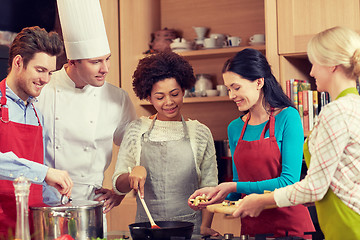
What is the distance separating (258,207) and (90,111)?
971mm

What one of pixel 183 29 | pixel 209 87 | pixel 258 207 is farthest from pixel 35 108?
pixel 183 29

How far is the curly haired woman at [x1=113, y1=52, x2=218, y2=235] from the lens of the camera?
206cm

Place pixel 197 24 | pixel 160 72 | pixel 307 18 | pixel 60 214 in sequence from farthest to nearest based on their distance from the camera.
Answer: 1. pixel 197 24
2. pixel 307 18
3. pixel 160 72
4. pixel 60 214

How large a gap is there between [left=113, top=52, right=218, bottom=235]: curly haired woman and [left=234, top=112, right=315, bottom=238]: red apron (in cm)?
18

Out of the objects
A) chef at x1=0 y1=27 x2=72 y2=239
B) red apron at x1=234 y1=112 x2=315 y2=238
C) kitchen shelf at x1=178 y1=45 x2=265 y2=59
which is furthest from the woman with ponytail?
kitchen shelf at x1=178 y1=45 x2=265 y2=59

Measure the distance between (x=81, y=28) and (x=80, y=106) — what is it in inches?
12.9

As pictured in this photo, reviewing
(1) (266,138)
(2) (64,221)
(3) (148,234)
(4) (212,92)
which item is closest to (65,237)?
(2) (64,221)

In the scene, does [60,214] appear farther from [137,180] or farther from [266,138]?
[266,138]

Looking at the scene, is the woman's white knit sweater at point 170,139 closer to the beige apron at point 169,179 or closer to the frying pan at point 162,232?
the beige apron at point 169,179

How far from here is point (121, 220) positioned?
3227 mm

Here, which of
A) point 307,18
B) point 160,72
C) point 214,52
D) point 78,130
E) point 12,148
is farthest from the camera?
point 214,52

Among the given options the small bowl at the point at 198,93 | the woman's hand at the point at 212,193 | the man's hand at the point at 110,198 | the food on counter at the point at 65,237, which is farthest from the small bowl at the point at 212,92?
the food on counter at the point at 65,237

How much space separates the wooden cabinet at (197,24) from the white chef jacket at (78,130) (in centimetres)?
105

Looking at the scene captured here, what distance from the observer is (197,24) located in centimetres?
349
